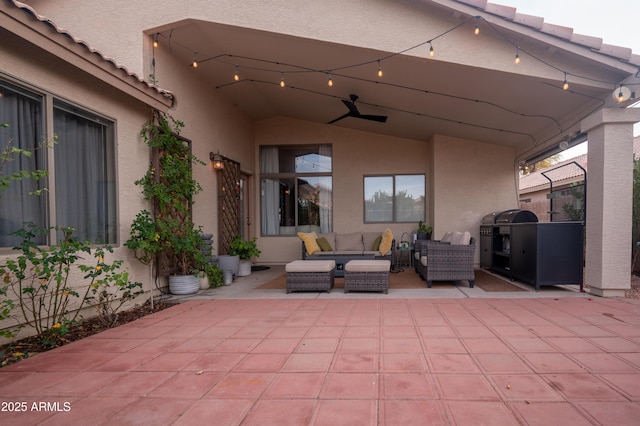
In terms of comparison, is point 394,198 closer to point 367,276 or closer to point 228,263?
point 367,276

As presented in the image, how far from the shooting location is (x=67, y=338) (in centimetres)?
305

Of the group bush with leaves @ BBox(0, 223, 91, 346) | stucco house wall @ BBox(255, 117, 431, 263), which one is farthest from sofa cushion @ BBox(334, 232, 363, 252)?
bush with leaves @ BBox(0, 223, 91, 346)

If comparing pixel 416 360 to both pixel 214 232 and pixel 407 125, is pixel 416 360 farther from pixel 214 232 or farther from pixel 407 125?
pixel 407 125

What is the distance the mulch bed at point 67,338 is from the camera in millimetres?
2572

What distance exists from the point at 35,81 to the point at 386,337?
3871mm

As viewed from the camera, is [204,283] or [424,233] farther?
[424,233]

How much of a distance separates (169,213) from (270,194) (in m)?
3.92

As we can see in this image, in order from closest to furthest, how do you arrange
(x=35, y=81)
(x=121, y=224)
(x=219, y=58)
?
1. (x=35, y=81)
2. (x=121, y=224)
3. (x=219, y=58)

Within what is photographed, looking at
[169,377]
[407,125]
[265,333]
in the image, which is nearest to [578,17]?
[407,125]

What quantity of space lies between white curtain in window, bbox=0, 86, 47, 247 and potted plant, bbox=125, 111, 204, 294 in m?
1.11

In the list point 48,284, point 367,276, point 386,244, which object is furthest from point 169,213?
point 386,244

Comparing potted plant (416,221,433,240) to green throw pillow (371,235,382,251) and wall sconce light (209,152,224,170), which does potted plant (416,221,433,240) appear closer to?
green throw pillow (371,235,382,251)

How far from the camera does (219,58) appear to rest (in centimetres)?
556

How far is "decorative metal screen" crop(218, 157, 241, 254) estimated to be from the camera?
6.65 metres
